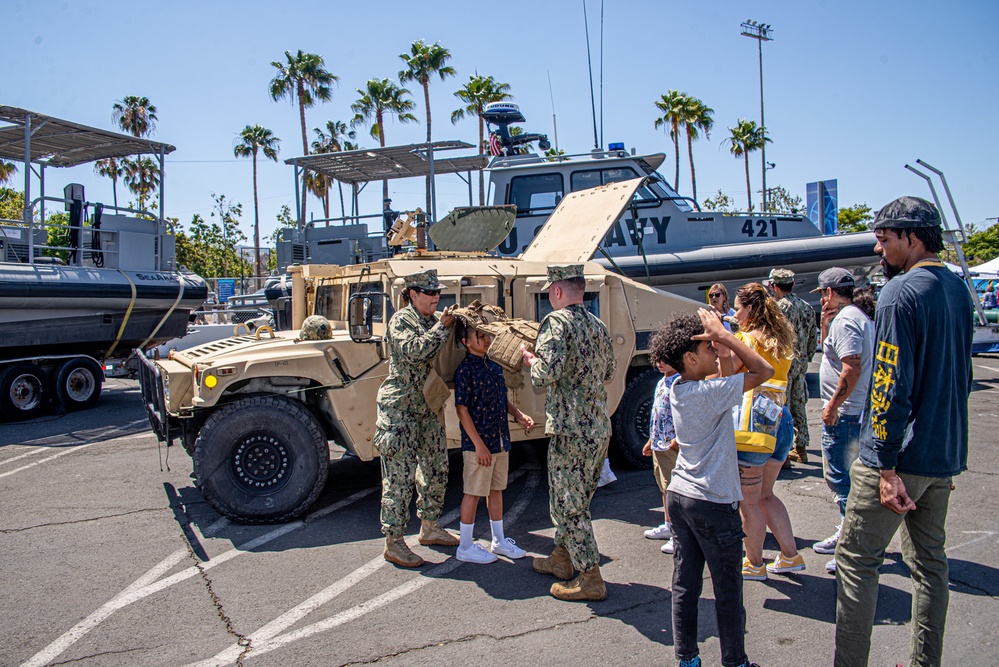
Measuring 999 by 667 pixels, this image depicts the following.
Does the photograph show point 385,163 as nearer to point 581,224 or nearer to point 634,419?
point 581,224

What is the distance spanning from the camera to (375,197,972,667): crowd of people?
8.97 feet

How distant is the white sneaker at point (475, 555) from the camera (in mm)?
4539

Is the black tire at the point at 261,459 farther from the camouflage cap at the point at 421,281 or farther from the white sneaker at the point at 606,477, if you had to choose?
the white sneaker at the point at 606,477

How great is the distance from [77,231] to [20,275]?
6.19 ft

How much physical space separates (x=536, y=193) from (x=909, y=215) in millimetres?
7966

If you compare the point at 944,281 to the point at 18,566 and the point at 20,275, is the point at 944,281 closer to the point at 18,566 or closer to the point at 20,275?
the point at 18,566

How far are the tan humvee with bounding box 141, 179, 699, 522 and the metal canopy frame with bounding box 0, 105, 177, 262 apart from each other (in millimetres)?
5793

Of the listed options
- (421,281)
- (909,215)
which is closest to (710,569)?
(909,215)

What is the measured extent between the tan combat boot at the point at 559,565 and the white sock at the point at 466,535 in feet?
1.60

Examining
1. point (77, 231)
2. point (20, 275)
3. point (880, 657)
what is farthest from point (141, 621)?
point (77, 231)

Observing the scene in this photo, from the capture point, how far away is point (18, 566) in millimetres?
4648

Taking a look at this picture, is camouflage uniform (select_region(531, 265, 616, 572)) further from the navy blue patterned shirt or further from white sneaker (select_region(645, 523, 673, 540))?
white sneaker (select_region(645, 523, 673, 540))

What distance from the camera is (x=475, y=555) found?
4.55 meters

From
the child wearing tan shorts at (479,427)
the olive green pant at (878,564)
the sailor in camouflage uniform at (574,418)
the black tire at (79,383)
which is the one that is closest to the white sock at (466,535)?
the child wearing tan shorts at (479,427)
